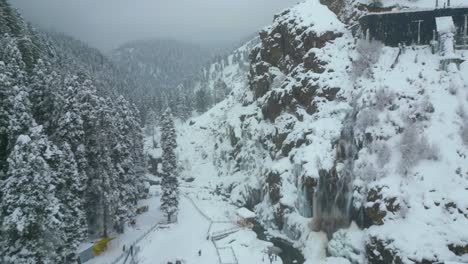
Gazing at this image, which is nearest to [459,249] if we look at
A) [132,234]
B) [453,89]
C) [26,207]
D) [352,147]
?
[352,147]

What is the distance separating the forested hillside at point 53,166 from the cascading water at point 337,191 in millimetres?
22065

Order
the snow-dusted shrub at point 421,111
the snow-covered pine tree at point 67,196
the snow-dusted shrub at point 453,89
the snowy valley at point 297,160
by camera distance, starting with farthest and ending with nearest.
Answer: the snow-dusted shrub at point 453,89 → the snow-dusted shrub at point 421,111 → the snow-covered pine tree at point 67,196 → the snowy valley at point 297,160

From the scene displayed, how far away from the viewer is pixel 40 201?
2703cm

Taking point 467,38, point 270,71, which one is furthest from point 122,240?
point 467,38

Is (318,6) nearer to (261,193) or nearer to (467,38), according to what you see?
(467,38)

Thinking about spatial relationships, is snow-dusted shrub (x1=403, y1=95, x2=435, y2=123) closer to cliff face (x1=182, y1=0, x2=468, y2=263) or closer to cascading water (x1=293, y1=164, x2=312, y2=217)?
cliff face (x1=182, y1=0, x2=468, y2=263)

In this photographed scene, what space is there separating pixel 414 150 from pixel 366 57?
17.0 metres

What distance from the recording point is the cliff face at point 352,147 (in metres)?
34.1

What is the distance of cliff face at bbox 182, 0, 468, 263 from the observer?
34125 millimetres

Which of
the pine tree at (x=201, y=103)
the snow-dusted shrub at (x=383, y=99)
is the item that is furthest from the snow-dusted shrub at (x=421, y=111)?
the pine tree at (x=201, y=103)

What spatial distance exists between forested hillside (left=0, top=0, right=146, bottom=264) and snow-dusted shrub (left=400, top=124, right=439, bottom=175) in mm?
29625

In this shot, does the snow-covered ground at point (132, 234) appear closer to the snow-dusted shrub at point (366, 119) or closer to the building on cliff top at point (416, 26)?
the snow-dusted shrub at point (366, 119)

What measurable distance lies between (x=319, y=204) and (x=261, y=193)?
1300 centimetres

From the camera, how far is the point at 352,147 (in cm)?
4388
